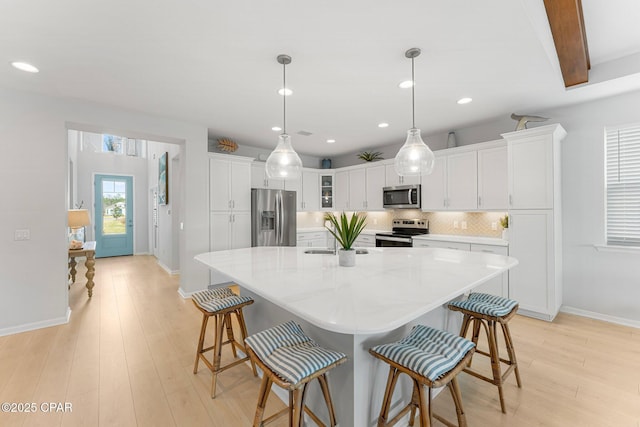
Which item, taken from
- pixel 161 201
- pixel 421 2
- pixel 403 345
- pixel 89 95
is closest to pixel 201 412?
pixel 403 345

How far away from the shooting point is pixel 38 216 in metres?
3.08

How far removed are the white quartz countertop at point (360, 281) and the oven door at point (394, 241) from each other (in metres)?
1.86

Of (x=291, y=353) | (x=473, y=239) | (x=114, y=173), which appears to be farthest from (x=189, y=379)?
(x=114, y=173)

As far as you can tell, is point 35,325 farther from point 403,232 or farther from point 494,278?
point 494,278

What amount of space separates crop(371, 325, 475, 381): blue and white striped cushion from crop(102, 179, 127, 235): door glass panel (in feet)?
28.6

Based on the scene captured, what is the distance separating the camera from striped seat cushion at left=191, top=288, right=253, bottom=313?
2047mm

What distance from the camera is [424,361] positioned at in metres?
1.28

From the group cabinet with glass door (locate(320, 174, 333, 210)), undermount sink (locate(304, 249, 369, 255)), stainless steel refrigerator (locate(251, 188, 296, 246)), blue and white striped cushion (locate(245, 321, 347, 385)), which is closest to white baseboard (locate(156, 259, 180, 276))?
stainless steel refrigerator (locate(251, 188, 296, 246))

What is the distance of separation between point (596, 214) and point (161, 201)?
751 centimetres

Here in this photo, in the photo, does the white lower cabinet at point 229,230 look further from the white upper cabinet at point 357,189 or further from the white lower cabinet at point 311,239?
the white upper cabinet at point 357,189

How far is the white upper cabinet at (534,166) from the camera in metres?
3.17

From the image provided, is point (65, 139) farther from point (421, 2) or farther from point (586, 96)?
point (586, 96)

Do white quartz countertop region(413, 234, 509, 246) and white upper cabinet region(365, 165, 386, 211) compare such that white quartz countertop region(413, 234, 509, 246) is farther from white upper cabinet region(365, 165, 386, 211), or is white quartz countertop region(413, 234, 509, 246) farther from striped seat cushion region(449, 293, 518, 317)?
striped seat cushion region(449, 293, 518, 317)

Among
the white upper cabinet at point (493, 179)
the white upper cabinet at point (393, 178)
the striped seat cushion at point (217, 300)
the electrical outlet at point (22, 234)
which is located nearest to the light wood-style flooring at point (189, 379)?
the striped seat cushion at point (217, 300)
